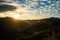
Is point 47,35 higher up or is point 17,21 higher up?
point 17,21

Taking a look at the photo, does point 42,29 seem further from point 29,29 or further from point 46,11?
point 46,11

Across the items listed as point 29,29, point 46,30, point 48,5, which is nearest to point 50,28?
point 46,30

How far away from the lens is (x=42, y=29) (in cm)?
823

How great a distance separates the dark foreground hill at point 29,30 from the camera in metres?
7.32

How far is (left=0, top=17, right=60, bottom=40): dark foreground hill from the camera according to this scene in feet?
24.0

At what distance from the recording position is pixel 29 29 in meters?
8.09

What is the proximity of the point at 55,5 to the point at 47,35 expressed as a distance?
5.63m

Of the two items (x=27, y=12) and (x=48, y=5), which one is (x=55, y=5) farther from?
(x=27, y=12)

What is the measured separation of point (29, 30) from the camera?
796 centimetres

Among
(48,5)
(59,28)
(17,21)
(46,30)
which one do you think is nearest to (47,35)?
(46,30)

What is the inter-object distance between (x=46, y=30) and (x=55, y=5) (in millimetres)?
5689

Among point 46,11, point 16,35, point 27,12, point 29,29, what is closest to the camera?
point 16,35

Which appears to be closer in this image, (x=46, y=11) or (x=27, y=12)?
(x=27, y=12)

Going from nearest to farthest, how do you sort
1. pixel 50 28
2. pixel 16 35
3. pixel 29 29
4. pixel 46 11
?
pixel 16 35 → pixel 29 29 → pixel 50 28 → pixel 46 11
